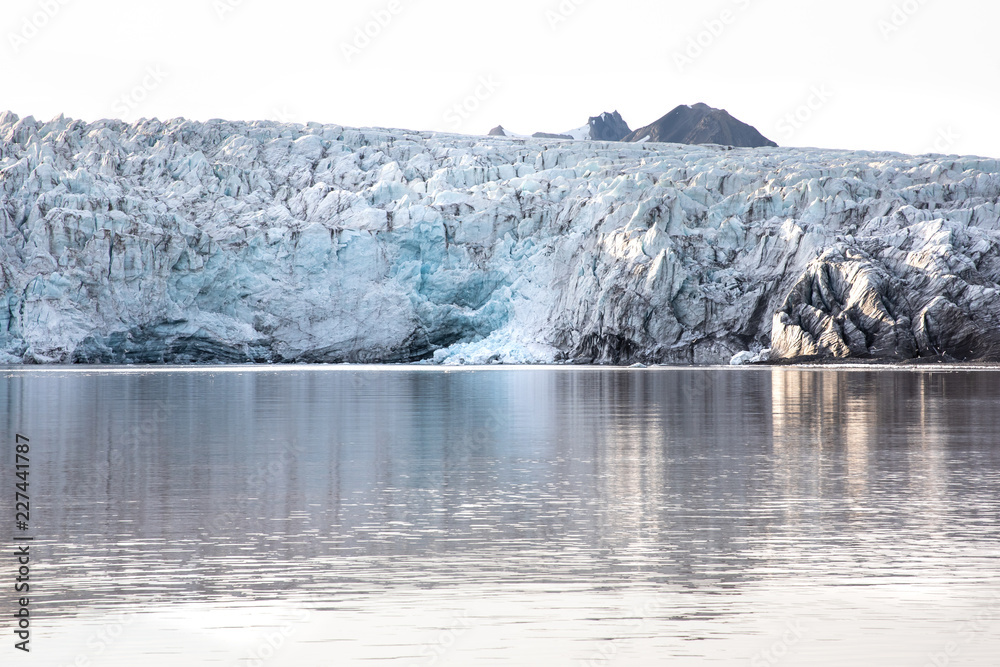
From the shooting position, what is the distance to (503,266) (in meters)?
59.9

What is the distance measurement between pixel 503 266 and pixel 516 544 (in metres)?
51.6

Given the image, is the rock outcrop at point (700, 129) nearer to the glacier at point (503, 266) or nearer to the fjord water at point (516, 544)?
the glacier at point (503, 266)

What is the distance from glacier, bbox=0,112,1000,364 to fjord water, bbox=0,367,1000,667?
115 ft

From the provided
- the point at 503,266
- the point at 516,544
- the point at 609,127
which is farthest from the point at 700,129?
the point at 516,544

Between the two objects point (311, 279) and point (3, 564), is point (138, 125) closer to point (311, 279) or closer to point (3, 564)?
point (311, 279)

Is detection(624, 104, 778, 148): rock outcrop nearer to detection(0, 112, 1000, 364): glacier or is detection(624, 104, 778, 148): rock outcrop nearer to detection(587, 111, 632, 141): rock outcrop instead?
detection(587, 111, 632, 141): rock outcrop

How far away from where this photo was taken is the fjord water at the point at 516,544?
19.8 feet

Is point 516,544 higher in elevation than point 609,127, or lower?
lower

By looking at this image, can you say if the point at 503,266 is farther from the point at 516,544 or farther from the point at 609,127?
the point at 609,127

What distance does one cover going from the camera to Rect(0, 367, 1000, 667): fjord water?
6035 millimetres

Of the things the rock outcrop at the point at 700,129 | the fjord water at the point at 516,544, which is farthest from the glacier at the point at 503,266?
the rock outcrop at the point at 700,129

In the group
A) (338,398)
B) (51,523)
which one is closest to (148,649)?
(51,523)

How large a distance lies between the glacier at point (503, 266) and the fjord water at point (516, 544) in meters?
35.1

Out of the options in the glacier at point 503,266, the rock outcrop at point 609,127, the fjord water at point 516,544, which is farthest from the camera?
the rock outcrop at point 609,127
